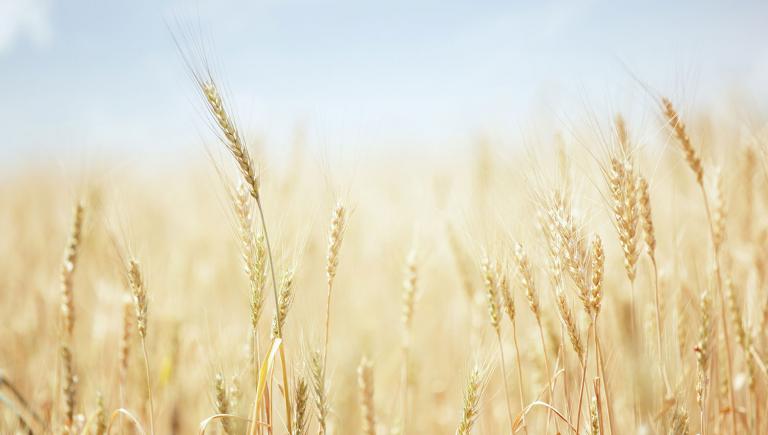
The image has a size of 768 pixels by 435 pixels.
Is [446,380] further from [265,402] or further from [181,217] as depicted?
[181,217]

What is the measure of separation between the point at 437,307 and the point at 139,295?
248cm

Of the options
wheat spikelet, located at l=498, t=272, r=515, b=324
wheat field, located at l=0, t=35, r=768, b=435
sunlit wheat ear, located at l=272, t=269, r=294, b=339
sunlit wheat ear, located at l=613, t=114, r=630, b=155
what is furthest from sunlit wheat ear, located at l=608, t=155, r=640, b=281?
sunlit wheat ear, located at l=272, t=269, r=294, b=339

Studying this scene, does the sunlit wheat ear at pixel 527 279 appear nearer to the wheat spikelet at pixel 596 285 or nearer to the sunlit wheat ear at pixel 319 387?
the wheat spikelet at pixel 596 285

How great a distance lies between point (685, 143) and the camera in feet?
4.53

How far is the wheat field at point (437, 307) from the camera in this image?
1.19 metres

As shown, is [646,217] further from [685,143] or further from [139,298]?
[139,298]

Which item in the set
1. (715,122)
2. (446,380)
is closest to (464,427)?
(446,380)

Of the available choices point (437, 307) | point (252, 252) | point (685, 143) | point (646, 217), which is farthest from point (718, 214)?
point (437, 307)

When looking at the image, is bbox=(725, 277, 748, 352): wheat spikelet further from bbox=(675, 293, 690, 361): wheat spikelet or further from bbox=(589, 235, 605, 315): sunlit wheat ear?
bbox=(589, 235, 605, 315): sunlit wheat ear

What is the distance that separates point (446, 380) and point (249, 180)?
1970mm

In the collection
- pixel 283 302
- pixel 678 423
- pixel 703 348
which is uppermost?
pixel 283 302

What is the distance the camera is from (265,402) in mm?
1178

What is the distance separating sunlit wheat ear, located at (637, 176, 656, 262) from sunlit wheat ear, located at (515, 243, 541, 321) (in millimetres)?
333

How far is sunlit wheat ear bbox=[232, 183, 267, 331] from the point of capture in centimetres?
115
